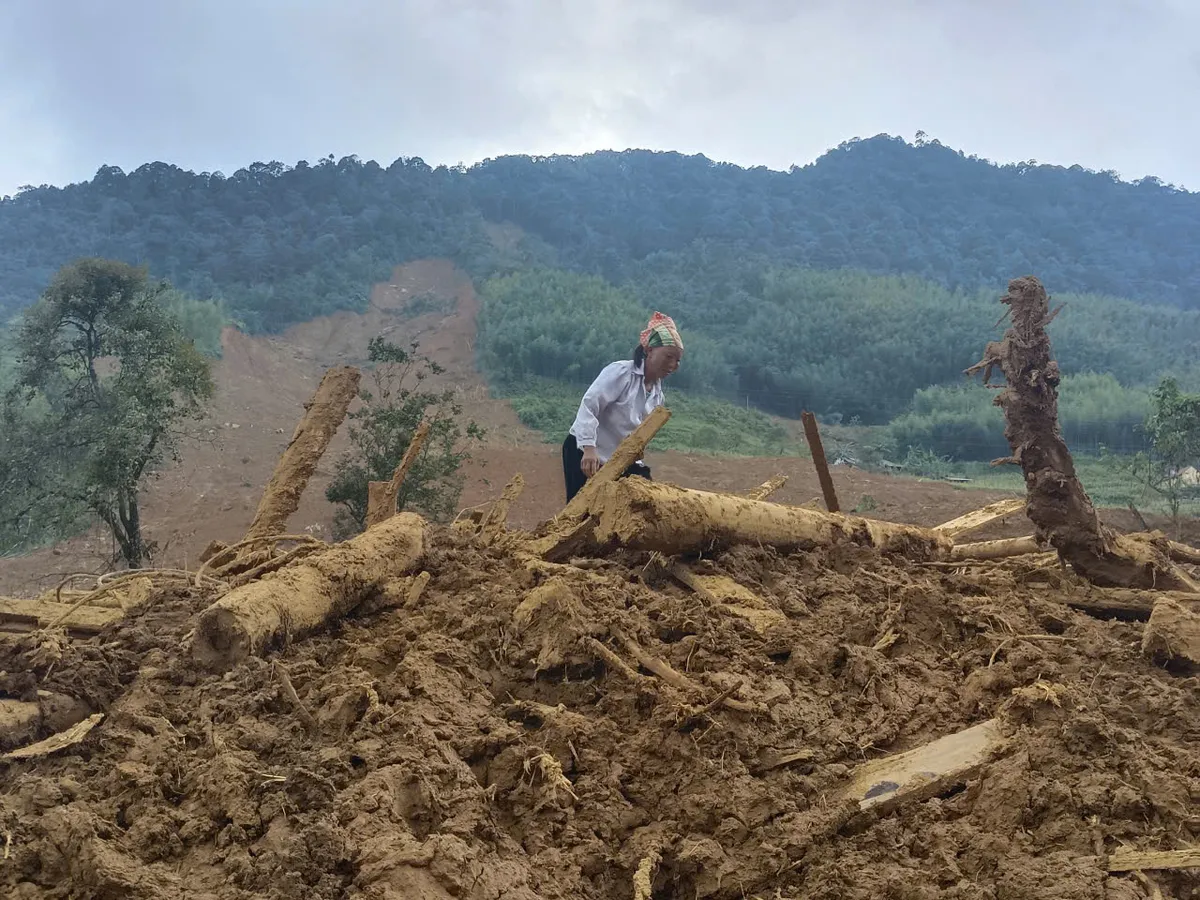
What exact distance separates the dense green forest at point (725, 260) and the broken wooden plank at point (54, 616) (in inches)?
725

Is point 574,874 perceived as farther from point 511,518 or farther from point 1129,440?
point 1129,440

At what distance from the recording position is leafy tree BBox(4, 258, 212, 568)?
8.43 meters

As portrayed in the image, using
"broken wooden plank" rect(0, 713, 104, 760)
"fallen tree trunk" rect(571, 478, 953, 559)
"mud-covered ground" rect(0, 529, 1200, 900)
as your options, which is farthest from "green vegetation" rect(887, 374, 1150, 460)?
"broken wooden plank" rect(0, 713, 104, 760)

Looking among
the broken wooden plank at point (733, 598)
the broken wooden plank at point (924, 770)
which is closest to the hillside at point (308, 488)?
the broken wooden plank at point (733, 598)

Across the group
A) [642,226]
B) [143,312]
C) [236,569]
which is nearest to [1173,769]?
[236,569]

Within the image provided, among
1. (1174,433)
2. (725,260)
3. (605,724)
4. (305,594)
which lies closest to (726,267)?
(725,260)

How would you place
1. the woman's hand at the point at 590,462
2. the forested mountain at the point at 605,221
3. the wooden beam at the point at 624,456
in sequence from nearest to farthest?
the wooden beam at the point at 624,456
the woman's hand at the point at 590,462
the forested mountain at the point at 605,221

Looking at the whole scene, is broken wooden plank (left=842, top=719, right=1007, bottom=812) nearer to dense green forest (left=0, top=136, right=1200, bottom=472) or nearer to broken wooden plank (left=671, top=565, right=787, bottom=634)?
broken wooden plank (left=671, top=565, right=787, bottom=634)

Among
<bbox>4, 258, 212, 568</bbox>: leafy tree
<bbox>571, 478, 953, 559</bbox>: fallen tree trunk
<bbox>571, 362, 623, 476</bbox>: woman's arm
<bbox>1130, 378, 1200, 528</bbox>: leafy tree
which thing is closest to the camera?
<bbox>571, 478, 953, 559</bbox>: fallen tree trunk

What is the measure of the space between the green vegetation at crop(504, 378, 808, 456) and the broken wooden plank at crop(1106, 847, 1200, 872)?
16.9 metres

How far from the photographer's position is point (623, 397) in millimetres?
4934

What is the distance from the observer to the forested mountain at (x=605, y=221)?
106 ft

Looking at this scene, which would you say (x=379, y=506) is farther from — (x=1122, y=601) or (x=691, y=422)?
(x=691, y=422)

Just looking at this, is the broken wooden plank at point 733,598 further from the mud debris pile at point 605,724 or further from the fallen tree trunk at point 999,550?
the fallen tree trunk at point 999,550
